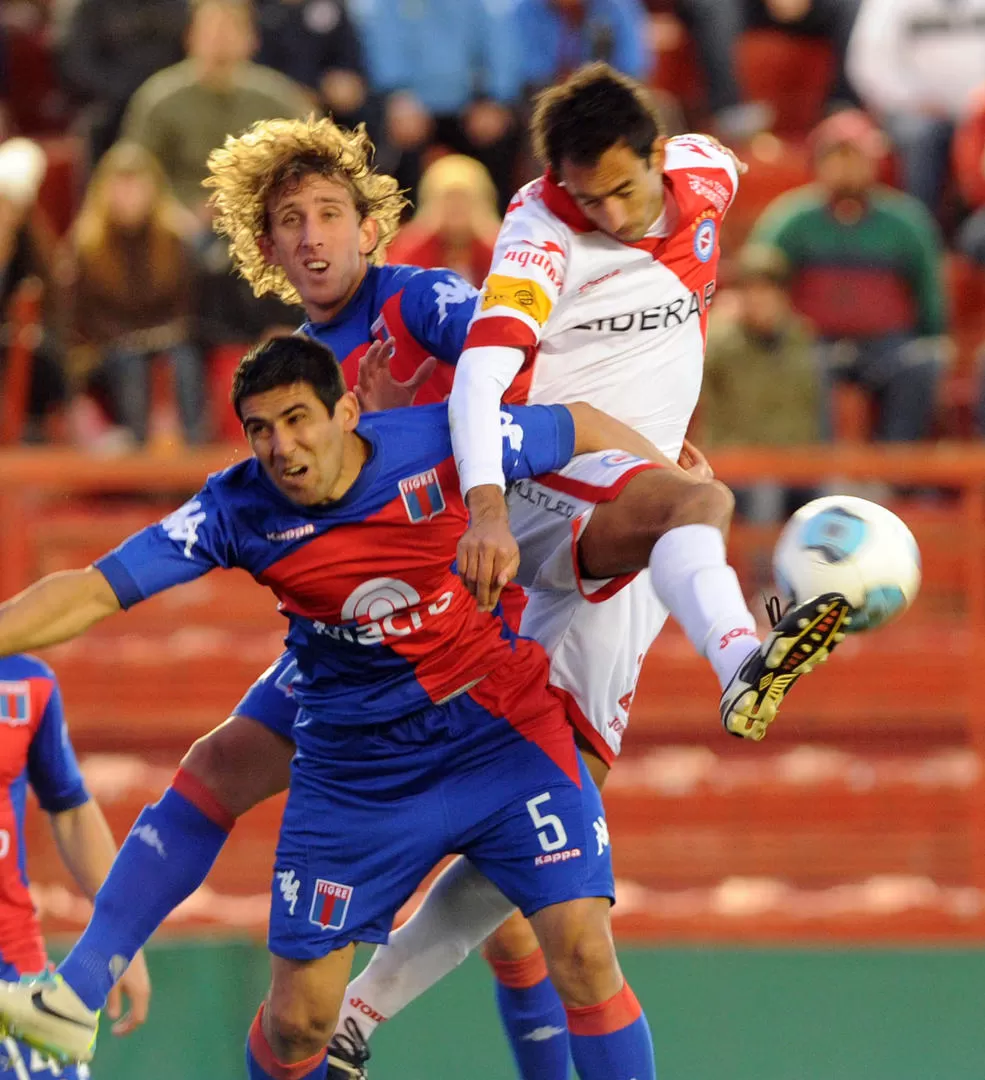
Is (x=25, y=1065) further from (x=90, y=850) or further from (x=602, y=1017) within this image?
(x=602, y=1017)

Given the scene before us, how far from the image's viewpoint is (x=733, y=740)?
7.80m

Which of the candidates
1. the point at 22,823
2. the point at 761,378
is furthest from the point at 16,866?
the point at 761,378

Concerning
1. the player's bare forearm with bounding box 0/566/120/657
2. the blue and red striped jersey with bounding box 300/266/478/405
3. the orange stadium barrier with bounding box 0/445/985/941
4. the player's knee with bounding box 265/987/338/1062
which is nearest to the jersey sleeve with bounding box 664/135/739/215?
the blue and red striped jersey with bounding box 300/266/478/405

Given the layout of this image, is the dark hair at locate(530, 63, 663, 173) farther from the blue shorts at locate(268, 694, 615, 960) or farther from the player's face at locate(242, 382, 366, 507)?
the blue shorts at locate(268, 694, 615, 960)

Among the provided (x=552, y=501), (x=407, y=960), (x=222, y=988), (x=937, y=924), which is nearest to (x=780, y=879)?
(x=937, y=924)

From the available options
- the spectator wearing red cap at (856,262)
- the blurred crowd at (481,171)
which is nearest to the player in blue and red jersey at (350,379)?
the blurred crowd at (481,171)

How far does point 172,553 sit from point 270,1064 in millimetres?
1195

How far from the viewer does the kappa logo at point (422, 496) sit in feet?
13.3

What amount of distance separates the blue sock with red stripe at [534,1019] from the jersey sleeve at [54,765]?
109 cm

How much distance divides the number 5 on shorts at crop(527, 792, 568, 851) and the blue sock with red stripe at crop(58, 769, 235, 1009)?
0.78m

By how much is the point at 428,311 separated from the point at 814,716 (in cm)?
369

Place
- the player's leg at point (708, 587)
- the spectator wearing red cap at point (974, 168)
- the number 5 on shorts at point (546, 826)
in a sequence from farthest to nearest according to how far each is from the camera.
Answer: the spectator wearing red cap at point (974, 168)
the number 5 on shorts at point (546, 826)
the player's leg at point (708, 587)

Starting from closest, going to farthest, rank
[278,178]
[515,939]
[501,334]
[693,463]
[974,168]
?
[501,334], [278,178], [693,463], [515,939], [974,168]

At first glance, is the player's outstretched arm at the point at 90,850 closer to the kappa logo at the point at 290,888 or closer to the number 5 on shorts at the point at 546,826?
the kappa logo at the point at 290,888
